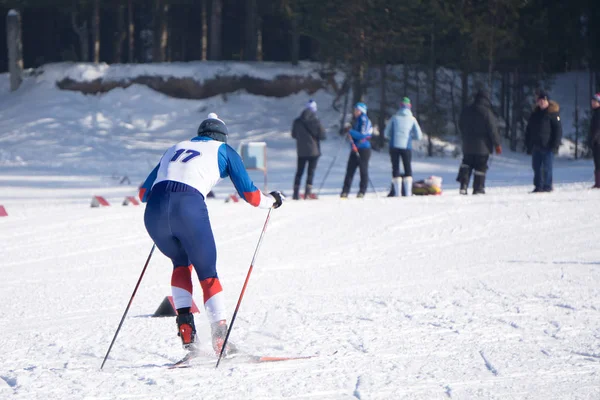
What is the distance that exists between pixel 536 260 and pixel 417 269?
51.8 inches

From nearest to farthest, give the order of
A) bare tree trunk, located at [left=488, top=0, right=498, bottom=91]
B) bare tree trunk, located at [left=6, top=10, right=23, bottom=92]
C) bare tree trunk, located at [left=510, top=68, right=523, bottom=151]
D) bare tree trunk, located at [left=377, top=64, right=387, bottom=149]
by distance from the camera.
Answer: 1. bare tree trunk, located at [left=488, top=0, right=498, bottom=91]
2. bare tree trunk, located at [left=377, top=64, right=387, bottom=149]
3. bare tree trunk, located at [left=510, top=68, right=523, bottom=151]
4. bare tree trunk, located at [left=6, top=10, right=23, bottom=92]

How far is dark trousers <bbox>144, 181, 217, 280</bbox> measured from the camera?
5.30 meters

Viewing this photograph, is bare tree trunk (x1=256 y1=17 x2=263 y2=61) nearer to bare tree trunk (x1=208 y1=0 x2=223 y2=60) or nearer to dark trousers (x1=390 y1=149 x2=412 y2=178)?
bare tree trunk (x1=208 y1=0 x2=223 y2=60)

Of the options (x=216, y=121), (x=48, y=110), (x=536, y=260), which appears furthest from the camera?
(x=48, y=110)

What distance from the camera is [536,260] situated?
31.2 ft

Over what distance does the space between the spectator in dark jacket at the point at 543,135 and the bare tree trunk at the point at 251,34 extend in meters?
19.2

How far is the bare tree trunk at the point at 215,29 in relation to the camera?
3212 cm

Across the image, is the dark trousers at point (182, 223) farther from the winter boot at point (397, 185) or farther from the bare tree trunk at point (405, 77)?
the bare tree trunk at point (405, 77)

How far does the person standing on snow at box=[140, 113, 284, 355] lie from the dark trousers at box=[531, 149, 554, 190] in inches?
398

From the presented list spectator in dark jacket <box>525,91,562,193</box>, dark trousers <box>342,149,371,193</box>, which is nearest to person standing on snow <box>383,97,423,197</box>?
dark trousers <box>342,149,371,193</box>

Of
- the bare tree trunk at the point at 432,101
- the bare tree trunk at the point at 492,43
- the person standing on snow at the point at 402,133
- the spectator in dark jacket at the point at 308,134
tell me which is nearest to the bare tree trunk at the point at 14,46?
the bare tree trunk at the point at 432,101

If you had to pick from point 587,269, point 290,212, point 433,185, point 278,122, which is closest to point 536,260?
point 587,269

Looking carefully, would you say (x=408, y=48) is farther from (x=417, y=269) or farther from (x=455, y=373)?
(x=455, y=373)

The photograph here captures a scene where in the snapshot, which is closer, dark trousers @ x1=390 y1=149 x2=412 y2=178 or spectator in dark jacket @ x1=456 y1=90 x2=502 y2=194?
spectator in dark jacket @ x1=456 y1=90 x2=502 y2=194
